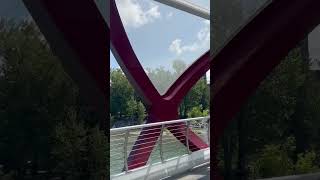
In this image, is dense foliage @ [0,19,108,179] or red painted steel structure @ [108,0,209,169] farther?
red painted steel structure @ [108,0,209,169]

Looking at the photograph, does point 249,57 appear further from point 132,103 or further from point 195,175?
point 132,103

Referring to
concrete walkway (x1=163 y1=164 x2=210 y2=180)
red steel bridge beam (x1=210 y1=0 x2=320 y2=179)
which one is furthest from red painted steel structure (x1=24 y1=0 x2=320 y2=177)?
concrete walkway (x1=163 y1=164 x2=210 y2=180)

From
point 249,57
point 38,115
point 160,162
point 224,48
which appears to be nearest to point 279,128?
point 249,57

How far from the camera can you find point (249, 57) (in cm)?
410

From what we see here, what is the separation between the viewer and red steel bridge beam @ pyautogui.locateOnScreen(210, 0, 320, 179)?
4004 mm

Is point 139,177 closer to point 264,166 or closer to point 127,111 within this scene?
point 264,166

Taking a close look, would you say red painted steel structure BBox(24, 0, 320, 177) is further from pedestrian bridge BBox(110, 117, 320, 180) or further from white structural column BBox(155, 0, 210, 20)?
white structural column BBox(155, 0, 210, 20)

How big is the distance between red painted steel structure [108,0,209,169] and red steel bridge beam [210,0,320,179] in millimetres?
5922

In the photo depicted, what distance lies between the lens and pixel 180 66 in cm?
1977

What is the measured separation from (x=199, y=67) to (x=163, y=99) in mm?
2187

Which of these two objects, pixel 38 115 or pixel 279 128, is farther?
pixel 279 128

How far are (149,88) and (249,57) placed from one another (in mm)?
9132

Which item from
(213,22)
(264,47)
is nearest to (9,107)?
(213,22)

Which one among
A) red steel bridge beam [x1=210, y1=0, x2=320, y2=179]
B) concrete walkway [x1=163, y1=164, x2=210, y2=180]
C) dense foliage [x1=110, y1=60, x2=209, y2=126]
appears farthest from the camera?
dense foliage [x1=110, y1=60, x2=209, y2=126]
